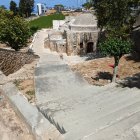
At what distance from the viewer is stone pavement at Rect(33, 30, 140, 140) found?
7.78 metres

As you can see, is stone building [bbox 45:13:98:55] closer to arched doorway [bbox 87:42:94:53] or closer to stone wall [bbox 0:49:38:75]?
arched doorway [bbox 87:42:94:53]

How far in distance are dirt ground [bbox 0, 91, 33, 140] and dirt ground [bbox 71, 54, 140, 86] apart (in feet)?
15.9

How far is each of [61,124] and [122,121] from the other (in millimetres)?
1999

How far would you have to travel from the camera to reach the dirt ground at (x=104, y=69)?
51.1 ft

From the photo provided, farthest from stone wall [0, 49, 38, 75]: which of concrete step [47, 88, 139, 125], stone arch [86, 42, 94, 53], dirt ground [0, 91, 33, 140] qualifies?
stone arch [86, 42, 94, 53]

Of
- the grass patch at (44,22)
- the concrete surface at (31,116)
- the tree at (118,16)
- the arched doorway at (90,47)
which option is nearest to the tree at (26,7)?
the grass patch at (44,22)

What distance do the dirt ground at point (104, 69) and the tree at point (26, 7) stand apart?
190 feet

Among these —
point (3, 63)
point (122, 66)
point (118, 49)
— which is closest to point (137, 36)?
point (122, 66)

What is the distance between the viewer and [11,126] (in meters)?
11.1

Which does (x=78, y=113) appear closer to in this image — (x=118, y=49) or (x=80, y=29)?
(x=118, y=49)

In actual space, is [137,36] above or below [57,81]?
above

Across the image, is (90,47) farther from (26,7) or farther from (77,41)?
(26,7)

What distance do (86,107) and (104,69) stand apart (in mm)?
7587

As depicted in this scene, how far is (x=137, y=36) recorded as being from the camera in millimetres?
20203
